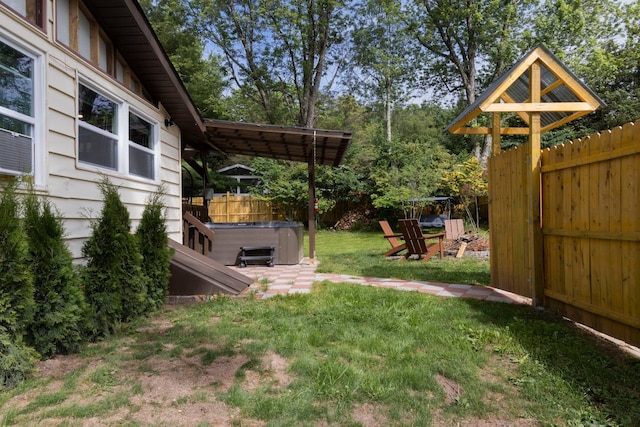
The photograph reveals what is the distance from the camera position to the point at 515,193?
15.9 feet

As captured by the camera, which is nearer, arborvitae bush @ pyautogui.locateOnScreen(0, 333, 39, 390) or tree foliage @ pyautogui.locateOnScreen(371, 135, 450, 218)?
arborvitae bush @ pyautogui.locateOnScreen(0, 333, 39, 390)

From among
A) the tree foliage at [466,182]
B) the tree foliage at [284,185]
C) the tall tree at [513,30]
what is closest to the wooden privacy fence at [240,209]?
the tree foliage at [284,185]

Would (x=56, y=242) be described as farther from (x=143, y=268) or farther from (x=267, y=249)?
(x=267, y=249)

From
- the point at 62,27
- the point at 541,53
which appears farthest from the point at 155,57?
the point at 541,53

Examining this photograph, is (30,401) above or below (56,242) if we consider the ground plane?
below

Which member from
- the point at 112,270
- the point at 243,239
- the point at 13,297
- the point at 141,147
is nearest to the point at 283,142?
the point at 243,239

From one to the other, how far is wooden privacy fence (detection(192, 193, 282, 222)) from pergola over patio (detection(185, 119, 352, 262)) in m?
10.6

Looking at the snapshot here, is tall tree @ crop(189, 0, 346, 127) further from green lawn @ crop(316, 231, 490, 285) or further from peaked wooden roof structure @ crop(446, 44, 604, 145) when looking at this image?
peaked wooden roof structure @ crop(446, 44, 604, 145)

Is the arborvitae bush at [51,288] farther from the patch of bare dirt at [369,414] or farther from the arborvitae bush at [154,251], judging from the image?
the patch of bare dirt at [369,414]

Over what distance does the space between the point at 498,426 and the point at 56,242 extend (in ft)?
10.7

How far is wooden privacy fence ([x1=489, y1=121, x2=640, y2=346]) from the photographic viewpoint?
3.01 metres

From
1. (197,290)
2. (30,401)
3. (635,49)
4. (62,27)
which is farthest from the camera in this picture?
(635,49)

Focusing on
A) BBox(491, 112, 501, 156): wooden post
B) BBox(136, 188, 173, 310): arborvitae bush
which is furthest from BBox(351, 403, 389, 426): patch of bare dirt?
BBox(491, 112, 501, 156): wooden post

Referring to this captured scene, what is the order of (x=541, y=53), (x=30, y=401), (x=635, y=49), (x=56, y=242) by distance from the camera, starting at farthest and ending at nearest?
(x=635, y=49) < (x=541, y=53) < (x=56, y=242) < (x=30, y=401)
